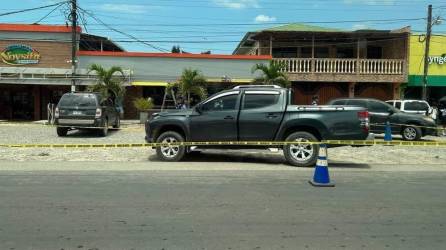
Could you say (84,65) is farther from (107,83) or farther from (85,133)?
(85,133)

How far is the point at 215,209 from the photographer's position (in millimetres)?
7348

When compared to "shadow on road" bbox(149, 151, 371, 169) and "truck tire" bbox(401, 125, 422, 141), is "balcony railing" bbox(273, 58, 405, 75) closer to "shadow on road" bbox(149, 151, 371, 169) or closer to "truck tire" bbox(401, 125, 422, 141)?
→ "truck tire" bbox(401, 125, 422, 141)

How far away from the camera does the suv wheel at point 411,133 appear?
19781 mm

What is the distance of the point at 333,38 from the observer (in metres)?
32.0

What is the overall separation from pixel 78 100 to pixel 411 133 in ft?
42.2

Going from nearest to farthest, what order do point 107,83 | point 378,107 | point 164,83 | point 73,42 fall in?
point 378,107 → point 107,83 → point 73,42 → point 164,83

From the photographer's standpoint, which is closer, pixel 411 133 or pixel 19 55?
pixel 411 133

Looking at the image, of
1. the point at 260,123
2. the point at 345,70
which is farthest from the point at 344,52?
the point at 260,123

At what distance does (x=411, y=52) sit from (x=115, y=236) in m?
29.5

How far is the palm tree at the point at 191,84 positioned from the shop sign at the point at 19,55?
869 centimetres

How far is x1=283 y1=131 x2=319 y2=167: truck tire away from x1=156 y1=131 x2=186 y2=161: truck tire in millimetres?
2652

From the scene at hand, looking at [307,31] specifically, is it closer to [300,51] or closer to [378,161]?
[300,51]

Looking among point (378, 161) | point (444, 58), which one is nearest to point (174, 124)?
point (378, 161)

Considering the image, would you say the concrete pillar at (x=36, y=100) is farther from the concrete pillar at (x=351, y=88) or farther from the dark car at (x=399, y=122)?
the dark car at (x=399, y=122)
